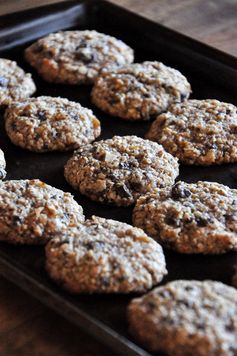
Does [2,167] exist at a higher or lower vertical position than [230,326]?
lower

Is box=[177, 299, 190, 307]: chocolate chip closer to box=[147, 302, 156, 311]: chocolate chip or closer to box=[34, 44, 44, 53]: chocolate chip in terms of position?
box=[147, 302, 156, 311]: chocolate chip

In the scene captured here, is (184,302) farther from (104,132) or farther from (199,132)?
(104,132)

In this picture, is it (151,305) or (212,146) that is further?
(212,146)

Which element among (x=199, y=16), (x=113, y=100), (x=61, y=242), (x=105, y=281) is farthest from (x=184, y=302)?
(x=199, y=16)

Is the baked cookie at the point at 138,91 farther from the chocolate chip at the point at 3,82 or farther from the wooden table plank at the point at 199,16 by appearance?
the wooden table plank at the point at 199,16

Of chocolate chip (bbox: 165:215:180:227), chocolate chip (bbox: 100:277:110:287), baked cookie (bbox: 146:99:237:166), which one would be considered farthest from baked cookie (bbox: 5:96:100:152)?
chocolate chip (bbox: 100:277:110:287)

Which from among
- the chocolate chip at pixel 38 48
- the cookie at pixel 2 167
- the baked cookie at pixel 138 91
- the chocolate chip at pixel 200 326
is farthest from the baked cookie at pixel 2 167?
→ the chocolate chip at pixel 200 326
